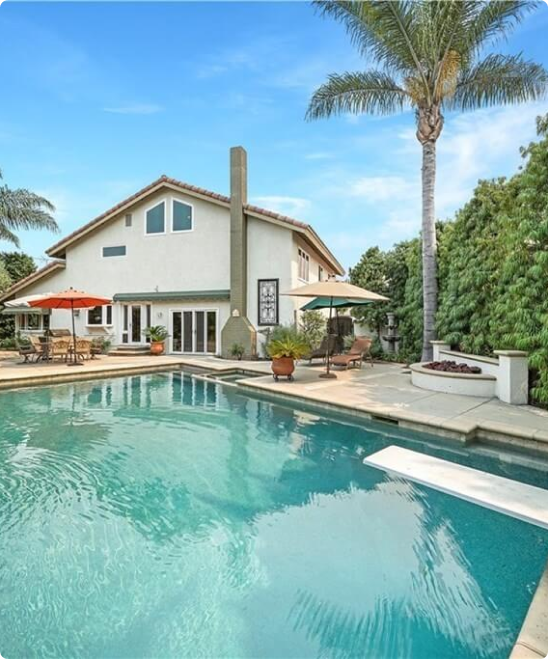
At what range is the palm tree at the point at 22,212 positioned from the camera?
23.4 metres

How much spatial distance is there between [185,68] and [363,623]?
1411 centimetres

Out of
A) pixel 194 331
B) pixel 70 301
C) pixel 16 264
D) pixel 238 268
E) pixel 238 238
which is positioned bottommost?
pixel 194 331

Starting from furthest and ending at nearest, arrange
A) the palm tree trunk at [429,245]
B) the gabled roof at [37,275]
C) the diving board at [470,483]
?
the gabled roof at [37,275] < the palm tree trunk at [429,245] < the diving board at [470,483]

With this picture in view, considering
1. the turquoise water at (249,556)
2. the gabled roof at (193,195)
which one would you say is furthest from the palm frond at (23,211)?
the turquoise water at (249,556)

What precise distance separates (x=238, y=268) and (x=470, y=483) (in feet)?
52.2

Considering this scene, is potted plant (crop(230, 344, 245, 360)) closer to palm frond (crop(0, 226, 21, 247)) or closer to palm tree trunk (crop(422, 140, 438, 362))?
palm tree trunk (crop(422, 140, 438, 362))

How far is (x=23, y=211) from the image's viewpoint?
77.8ft

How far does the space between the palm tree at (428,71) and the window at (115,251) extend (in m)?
13.5

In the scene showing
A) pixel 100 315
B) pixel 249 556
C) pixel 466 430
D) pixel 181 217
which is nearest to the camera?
pixel 249 556

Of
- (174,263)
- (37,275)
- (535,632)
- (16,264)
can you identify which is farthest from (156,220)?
(535,632)

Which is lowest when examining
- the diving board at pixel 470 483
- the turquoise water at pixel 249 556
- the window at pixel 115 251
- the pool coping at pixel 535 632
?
the turquoise water at pixel 249 556

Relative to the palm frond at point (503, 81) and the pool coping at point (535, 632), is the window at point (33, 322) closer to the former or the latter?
the palm frond at point (503, 81)

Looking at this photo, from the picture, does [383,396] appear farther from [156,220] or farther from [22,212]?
[22,212]

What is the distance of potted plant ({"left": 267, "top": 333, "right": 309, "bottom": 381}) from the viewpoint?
13133 millimetres
